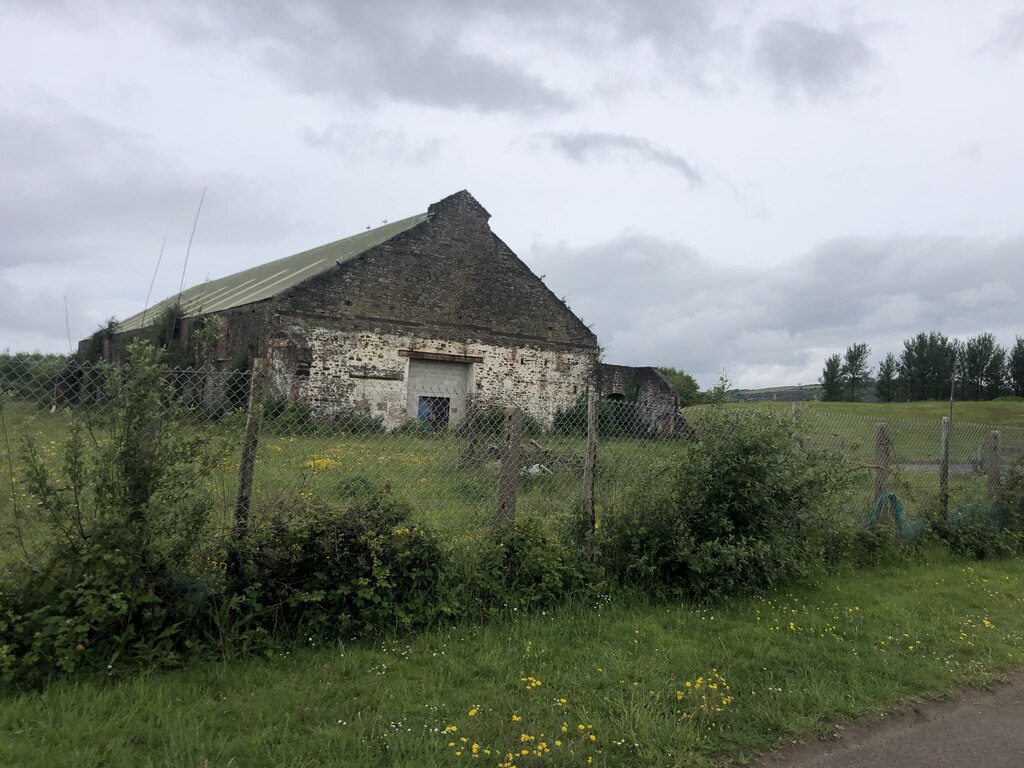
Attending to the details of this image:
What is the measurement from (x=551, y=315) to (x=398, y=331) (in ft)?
19.8

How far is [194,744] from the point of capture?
10.5ft

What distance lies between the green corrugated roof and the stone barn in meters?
0.20

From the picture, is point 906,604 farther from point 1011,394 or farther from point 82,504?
point 1011,394

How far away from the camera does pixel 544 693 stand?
13.0 ft

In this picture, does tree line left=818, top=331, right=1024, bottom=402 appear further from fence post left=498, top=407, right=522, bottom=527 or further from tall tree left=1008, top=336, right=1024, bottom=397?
fence post left=498, top=407, right=522, bottom=527

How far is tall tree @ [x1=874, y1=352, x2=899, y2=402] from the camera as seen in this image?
6994cm

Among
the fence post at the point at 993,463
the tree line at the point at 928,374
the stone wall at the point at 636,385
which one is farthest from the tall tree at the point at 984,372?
the fence post at the point at 993,463

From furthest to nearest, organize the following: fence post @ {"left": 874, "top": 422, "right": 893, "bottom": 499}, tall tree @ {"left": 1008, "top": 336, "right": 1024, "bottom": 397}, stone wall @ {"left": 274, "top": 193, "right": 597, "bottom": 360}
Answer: tall tree @ {"left": 1008, "top": 336, "right": 1024, "bottom": 397} < stone wall @ {"left": 274, "top": 193, "right": 597, "bottom": 360} < fence post @ {"left": 874, "top": 422, "right": 893, "bottom": 499}

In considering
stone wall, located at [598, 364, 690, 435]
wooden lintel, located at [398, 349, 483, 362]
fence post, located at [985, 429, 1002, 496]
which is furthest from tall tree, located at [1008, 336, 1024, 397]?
fence post, located at [985, 429, 1002, 496]

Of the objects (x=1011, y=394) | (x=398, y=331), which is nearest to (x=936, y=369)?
(x=1011, y=394)

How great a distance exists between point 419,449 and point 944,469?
6.88 m

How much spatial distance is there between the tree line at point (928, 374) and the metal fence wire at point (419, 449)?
60.1 meters

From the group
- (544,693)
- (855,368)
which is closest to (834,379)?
(855,368)

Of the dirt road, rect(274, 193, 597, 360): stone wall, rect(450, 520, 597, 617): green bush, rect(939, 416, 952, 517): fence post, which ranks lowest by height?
the dirt road
